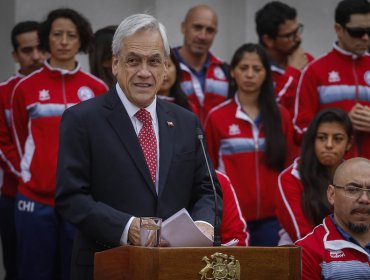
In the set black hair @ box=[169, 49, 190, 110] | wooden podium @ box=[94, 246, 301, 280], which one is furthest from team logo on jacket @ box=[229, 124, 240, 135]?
wooden podium @ box=[94, 246, 301, 280]

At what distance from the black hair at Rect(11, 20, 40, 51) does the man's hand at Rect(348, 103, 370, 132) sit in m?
2.59

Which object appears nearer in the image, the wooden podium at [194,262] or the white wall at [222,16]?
the wooden podium at [194,262]

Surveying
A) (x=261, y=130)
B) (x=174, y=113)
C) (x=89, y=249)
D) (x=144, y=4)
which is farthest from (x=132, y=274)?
(x=144, y=4)

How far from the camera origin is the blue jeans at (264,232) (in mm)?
6773

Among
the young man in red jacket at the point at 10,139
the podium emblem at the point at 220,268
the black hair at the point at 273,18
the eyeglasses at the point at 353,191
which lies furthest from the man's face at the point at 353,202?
the black hair at the point at 273,18

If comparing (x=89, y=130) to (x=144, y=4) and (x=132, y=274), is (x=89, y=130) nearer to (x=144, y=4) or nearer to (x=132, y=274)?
(x=132, y=274)

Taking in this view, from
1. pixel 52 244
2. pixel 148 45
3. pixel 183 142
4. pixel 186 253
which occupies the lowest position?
pixel 52 244

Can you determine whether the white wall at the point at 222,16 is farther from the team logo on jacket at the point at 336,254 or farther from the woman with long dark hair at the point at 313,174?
the team logo on jacket at the point at 336,254

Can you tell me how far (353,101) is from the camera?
7.02 metres

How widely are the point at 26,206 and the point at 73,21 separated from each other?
135cm

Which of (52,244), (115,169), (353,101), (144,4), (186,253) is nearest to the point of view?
(186,253)

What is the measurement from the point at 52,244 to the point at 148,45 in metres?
2.47

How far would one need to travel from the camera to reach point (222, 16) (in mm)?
9172

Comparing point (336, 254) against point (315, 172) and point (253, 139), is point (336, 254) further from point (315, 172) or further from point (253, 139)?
point (253, 139)
